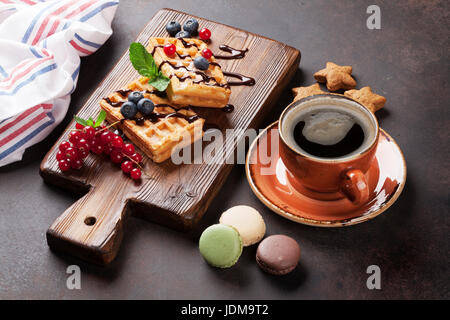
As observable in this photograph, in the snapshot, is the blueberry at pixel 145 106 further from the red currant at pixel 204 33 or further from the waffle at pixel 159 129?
the red currant at pixel 204 33

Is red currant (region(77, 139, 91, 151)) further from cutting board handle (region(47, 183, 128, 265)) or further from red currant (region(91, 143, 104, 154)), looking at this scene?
cutting board handle (region(47, 183, 128, 265))

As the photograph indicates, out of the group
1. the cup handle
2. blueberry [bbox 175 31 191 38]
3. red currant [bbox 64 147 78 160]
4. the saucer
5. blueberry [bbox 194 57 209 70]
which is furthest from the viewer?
blueberry [bbox 175 31 191 38]

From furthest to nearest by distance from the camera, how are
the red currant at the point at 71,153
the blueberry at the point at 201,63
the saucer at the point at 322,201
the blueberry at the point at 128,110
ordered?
the blueberry at the point at 201,63
the blueberry at the point at 128,110
the red currant at the point at 71,153
the saucer at the point at 322,201

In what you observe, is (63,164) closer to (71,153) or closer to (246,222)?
(71,153)

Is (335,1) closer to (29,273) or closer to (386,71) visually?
(386,71)

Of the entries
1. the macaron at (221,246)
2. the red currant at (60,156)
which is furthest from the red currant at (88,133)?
the macaron at (221,246)

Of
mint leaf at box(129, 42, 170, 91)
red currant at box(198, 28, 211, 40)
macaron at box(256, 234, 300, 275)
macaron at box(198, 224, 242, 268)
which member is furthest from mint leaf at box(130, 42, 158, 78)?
macaron at box(256, 234, 300, 275)

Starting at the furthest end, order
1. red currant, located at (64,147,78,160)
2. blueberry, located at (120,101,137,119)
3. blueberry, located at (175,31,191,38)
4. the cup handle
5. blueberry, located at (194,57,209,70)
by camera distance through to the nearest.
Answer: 1. blueberry, located at (175,31,191,38)
2. blueberry, located at (194,57,209,70)
3. blueberry, located at (120,101,137,119)
4. red currant, located at (64,147,78,160)
5. the cup handle

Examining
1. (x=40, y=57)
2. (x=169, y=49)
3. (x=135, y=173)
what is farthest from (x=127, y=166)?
(x=40, y=57)
